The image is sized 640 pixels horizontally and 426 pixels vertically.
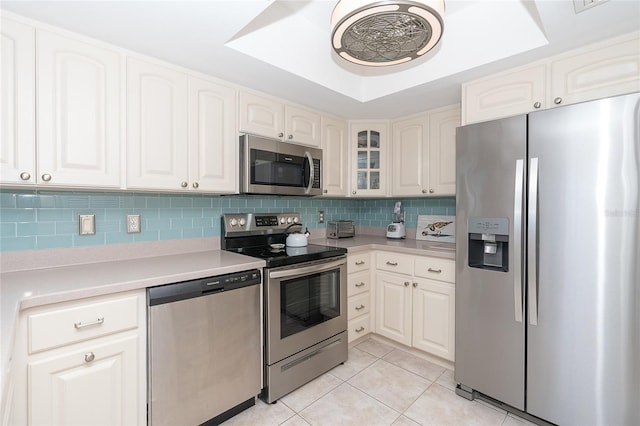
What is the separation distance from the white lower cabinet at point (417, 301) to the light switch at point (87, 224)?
209 cm

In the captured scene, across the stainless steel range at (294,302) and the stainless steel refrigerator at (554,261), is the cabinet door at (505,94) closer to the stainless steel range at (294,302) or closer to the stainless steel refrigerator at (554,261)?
the stainless steel refrigerator at (554,261)

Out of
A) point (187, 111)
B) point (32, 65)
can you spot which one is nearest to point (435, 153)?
point (187, 111)

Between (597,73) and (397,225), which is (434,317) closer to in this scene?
(397,225)

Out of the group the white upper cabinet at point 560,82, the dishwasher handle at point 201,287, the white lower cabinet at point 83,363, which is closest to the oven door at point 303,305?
the dishwasher handle at point 201,287

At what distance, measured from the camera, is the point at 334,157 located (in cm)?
286

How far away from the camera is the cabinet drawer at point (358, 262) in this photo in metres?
Result: 2.52

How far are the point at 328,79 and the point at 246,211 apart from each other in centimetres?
122

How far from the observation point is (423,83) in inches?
83.4

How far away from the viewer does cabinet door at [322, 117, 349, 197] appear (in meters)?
2.77

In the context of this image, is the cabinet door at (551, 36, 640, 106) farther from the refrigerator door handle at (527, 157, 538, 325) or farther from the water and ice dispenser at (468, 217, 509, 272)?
the water and ice dispenser at (468, 217, 509, 272)

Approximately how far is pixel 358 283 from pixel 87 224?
1973 mm

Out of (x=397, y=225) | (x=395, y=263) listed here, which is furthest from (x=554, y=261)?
(x=397, y=225)

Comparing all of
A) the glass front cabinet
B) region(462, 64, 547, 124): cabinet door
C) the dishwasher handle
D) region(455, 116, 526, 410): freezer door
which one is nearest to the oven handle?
the dishwasher handle

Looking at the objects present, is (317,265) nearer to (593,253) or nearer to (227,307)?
(227,307)
